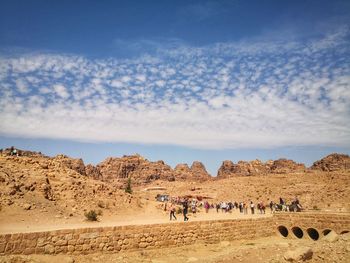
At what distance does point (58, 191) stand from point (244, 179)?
57006 mm

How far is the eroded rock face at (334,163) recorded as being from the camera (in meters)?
79.9

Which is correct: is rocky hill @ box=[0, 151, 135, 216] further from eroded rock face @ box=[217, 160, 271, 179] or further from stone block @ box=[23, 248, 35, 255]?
eroded rock face @ box=[217, 160, 271, 179]

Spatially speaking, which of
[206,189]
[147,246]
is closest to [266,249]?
[147,246]

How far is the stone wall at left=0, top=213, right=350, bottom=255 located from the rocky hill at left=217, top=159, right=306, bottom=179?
66.9 metres

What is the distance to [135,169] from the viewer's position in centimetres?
11100

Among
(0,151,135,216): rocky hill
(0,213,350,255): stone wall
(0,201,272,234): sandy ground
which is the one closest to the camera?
(0,213,350,255): stone wall

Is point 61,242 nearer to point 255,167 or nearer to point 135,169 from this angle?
point 255,167

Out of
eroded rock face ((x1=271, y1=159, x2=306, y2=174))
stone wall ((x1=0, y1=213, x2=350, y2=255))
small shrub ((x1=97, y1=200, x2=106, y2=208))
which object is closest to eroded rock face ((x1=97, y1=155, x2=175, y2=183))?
eroded rock face ((x1=271, y1=159, x2=306, y2=174))

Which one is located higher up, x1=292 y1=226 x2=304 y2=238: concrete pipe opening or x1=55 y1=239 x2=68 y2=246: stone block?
x1=55 y1=239 x2=68 y2=246: stone block

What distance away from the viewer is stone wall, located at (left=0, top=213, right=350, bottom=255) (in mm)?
12766

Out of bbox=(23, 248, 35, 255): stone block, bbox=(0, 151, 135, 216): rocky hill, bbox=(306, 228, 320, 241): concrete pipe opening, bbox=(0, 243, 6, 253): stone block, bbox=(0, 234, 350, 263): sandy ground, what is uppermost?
bbox=(0, 151, 135, 216): rocky hill

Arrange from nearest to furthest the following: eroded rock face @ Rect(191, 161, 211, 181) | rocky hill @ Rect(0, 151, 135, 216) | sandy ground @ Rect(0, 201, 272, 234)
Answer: sandy ground @ Rect(0, 201, 272, 234) < rocky hill @ Rect(0, 151, 135, 216) < eroded rock face @ Rect(191, 161, 211, 181)

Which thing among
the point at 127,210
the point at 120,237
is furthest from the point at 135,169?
the point at 120,237

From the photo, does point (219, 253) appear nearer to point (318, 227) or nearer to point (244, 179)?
point (318, 227)
